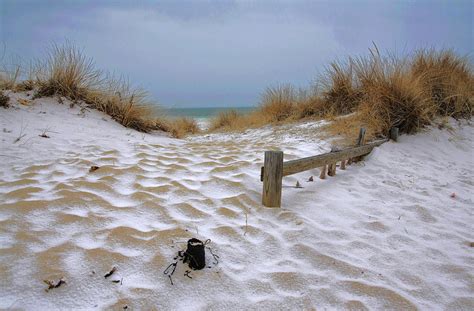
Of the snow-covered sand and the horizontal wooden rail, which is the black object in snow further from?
the horizontal wooden rail

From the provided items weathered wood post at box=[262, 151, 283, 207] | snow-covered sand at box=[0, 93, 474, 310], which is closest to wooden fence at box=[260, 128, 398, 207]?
weathered wood post at box=[262, 151, 283, 207]

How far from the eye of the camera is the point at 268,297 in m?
1.71

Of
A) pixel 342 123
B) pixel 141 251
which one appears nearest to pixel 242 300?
pixel 141 251

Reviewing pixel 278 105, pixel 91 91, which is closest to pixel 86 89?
pixel 91 91

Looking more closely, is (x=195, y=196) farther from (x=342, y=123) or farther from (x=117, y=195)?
(x=342, y=123)

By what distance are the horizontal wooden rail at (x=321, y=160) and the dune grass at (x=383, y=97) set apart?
3.40 feet

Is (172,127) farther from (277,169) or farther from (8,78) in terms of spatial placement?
(277,169)

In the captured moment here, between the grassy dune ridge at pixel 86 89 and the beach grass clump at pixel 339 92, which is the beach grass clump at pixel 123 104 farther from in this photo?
the beach grass clump at pixel 339 92

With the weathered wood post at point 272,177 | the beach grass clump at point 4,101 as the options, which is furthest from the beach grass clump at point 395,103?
the beach grass clump at point 4,101

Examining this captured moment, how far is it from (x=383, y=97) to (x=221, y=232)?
4682mm

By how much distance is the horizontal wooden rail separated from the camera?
296cm

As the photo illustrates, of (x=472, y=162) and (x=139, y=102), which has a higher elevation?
(x=139, y=102)

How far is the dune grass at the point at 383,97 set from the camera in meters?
5.47

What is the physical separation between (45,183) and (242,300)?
2.19m
